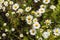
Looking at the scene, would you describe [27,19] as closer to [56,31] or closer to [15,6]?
[15,6]

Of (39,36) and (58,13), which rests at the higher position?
(58,13)

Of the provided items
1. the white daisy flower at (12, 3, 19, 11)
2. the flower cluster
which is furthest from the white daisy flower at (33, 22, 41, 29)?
the white daisy flower at (12, 3, 19, 11)

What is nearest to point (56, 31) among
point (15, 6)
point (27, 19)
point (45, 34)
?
point (45, 34)

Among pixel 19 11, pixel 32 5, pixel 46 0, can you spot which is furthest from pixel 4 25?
pixel 46 0

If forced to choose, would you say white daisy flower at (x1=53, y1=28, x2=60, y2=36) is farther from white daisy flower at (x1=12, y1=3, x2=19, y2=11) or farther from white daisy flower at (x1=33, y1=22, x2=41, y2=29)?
white daisy flower at (x1=12, y1=3, x2=19, y2=11)

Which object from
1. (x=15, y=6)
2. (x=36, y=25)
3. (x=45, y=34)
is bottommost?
(x=45, y=34)

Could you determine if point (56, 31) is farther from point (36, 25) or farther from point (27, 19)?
point (27, 19)

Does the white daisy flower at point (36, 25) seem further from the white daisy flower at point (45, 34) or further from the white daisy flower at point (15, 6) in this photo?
the white daisy flower at point (15, 6)

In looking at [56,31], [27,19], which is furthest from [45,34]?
[27,19]

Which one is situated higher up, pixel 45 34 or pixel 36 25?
pixel 36 25

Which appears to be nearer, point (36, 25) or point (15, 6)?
point (36, 25)

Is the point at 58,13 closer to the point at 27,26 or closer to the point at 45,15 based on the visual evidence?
the point at 45,15
